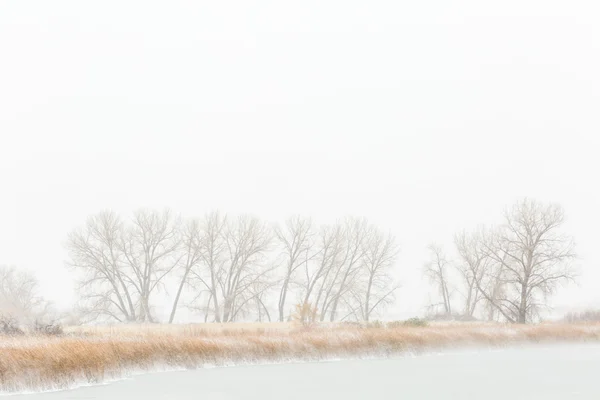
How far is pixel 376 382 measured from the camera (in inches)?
908

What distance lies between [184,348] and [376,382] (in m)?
7.58

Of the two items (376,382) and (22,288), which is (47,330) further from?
(22,288)

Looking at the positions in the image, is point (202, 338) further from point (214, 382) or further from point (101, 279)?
point (101, 279)

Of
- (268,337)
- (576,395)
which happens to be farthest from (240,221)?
(576,395)

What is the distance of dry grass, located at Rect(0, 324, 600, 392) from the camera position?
64.7ft

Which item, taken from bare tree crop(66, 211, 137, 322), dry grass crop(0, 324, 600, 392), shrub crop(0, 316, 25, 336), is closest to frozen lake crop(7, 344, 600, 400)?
dry grass crop(0, 324, 600, 392)

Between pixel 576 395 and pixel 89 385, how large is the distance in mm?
14085

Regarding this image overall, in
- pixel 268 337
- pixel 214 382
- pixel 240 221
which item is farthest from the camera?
pixel 240 221

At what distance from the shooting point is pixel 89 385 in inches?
804

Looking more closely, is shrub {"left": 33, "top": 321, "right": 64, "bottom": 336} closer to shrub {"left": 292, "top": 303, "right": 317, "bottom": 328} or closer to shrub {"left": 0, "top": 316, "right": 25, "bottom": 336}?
shrub {"left": 0, "top": 316, "right": 25, "bottom": 336}

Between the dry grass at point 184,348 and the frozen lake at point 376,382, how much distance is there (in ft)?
2.91

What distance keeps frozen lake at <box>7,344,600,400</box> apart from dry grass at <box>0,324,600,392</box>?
89 cm

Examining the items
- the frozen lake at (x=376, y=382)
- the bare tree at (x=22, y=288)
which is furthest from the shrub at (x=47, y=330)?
the bare tree at (x=22, y=288)

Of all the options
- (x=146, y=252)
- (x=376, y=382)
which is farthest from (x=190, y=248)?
(x=376, y=382)
